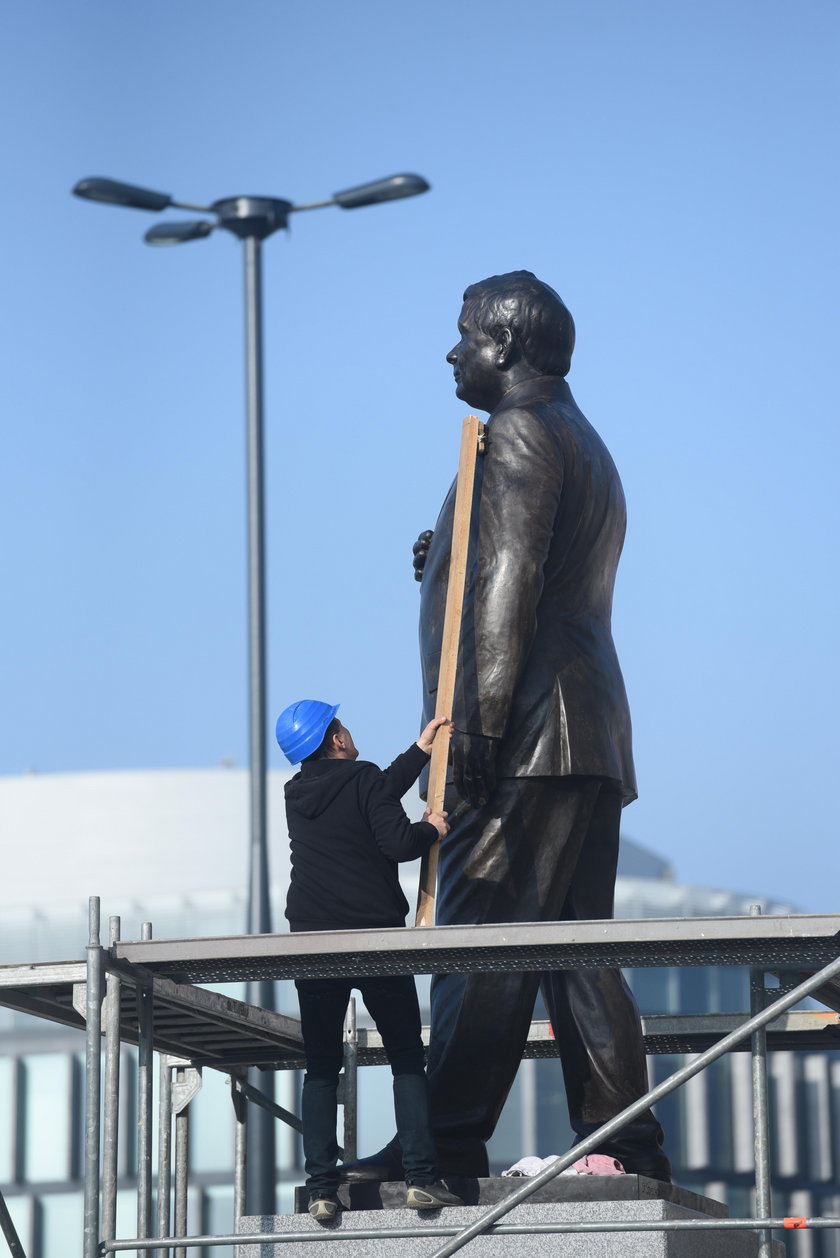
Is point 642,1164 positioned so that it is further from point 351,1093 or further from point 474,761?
point 351,1093

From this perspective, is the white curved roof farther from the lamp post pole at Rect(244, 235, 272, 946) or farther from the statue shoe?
the statue shoe

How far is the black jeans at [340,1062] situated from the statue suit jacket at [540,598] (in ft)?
3.23

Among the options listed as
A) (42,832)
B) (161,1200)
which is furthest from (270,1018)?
(42,832)

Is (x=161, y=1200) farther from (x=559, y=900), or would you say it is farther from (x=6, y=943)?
(x=6, y=943)

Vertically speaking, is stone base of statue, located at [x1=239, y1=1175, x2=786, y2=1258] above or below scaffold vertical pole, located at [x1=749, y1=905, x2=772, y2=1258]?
below

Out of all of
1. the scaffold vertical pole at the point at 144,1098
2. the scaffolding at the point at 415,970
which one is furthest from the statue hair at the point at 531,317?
the scaffold vertical pole at the point at 144,1098

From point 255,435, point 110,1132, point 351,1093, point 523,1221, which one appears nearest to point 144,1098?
point 110,1132

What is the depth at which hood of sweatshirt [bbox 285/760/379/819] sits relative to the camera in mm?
6551

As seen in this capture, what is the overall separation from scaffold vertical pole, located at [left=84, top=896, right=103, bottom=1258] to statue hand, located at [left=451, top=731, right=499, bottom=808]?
4.64ft

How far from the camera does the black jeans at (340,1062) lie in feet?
21.2

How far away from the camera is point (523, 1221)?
21.4 feet

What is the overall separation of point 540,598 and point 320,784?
1213 millimetres

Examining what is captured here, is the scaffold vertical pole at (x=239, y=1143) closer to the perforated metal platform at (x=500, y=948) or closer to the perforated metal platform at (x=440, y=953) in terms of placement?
the perforated metal platform at (x=440, y=953)

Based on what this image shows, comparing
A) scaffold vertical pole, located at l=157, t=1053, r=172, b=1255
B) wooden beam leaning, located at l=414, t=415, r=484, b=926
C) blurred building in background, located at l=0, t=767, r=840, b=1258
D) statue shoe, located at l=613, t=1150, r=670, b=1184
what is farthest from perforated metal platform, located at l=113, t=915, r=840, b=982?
blurred building in background, located at l=0, t=767, r=840, b=1258
